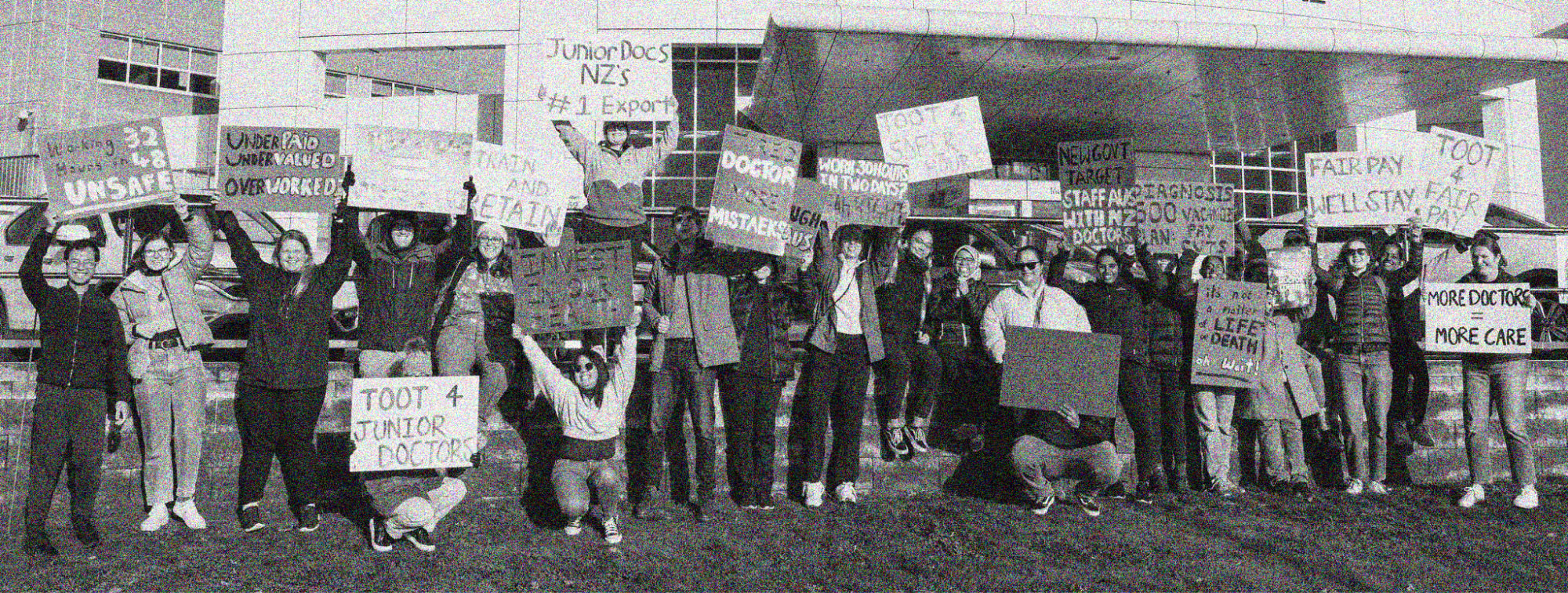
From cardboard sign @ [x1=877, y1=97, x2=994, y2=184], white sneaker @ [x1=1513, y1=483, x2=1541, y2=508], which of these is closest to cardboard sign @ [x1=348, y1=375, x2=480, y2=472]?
cardboard sign @ [x1=877, y1=97, x2=994, y2=184]

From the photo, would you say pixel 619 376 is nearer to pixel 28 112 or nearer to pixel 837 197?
pixel 837 197

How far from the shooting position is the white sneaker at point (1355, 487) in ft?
27.5

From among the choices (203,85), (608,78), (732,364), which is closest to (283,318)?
(732,364)

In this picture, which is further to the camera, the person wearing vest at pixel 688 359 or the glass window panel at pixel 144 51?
the glass window panel at pixel 144 51

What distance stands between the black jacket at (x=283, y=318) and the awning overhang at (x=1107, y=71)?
5.92 meters

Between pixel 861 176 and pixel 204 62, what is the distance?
25.3 m

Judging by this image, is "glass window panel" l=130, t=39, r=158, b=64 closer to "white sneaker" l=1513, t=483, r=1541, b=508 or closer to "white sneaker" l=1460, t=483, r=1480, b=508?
"white sneaker" l=1460, t=483, r=1480, b=508

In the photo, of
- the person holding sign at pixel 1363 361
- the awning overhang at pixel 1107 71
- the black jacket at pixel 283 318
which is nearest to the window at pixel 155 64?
the awning overhang at pixel 1107 71

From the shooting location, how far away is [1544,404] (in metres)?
9.63

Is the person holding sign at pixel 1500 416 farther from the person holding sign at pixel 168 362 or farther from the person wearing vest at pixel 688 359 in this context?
the person holding sign at pixel 168 362

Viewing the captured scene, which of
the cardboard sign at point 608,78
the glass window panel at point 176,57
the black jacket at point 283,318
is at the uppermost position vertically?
the glass window panel at point 176,57

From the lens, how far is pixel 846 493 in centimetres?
776

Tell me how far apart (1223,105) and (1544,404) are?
7.03 m

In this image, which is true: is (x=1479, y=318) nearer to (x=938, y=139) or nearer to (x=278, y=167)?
(x=938, y=139)
